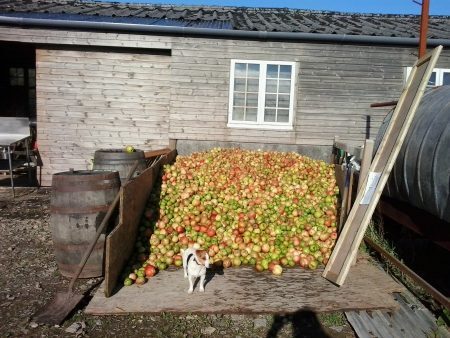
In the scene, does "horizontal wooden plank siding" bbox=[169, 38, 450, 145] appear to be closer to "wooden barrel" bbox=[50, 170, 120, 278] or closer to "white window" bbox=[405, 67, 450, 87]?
"white window" bbox=[405, 67, 450, 87]

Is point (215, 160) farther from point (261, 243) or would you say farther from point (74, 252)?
point (74, 252)

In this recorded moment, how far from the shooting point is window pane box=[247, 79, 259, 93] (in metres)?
9.02

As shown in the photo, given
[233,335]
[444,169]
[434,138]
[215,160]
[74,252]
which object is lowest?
[233,335]

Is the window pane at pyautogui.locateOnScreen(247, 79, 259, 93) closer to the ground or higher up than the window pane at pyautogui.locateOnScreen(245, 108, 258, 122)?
higher up

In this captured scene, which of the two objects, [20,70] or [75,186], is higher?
[20,70]

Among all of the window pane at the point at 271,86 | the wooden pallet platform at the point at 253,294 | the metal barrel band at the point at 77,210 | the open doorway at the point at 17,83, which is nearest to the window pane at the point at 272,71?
the window pane at the point at 271,86

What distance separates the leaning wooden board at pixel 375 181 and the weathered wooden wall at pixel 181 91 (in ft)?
14.8

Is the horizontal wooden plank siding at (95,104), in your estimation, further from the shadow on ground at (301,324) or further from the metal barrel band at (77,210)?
the shadow on ground at (301,324)

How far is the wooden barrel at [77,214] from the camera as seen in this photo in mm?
4113

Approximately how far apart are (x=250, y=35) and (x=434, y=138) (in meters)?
5.88

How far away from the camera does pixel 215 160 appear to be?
7379mm

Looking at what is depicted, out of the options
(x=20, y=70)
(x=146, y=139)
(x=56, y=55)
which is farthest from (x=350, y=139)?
(x=20, y=70)

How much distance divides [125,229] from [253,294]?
159cm

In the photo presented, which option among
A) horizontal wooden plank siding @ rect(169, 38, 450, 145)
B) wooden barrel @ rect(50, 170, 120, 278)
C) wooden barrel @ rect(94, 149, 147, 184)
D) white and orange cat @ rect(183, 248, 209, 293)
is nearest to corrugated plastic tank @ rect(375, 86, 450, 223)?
white and orange cat @ rect(183, 248, 209, 293)
